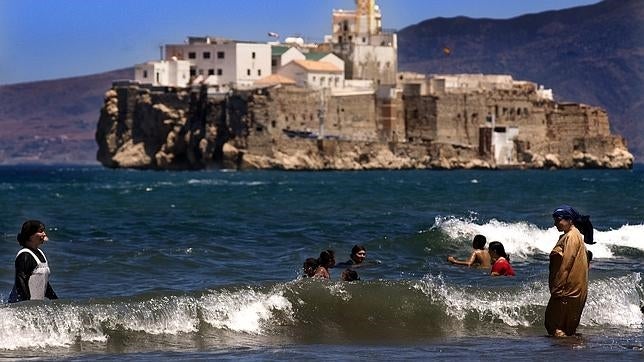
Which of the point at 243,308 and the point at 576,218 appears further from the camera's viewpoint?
the point at 243,308

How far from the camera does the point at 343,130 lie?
9744 cm

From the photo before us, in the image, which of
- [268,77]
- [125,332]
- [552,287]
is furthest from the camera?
[268,77]

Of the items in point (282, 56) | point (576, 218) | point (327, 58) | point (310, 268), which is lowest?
point (310, 268)

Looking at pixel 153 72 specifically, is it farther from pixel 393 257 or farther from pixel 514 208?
pixel 393 257

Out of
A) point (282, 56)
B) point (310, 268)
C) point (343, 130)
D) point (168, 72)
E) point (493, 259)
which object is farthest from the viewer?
point (282, 56)

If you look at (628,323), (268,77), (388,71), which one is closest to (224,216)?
(628,323)

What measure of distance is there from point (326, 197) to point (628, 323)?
34.9m

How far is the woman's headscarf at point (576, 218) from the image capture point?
13.3m

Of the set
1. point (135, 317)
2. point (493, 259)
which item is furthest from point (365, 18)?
point (135, 317)

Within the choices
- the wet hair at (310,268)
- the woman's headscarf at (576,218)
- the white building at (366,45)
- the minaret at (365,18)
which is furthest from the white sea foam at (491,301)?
the minaret at (365,18)

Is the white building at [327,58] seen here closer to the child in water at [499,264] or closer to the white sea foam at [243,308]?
the child in water at [499,264]

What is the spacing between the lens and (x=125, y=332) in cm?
1455

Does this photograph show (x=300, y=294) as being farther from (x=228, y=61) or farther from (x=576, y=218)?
(x=228, y=61)

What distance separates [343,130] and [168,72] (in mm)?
12787
